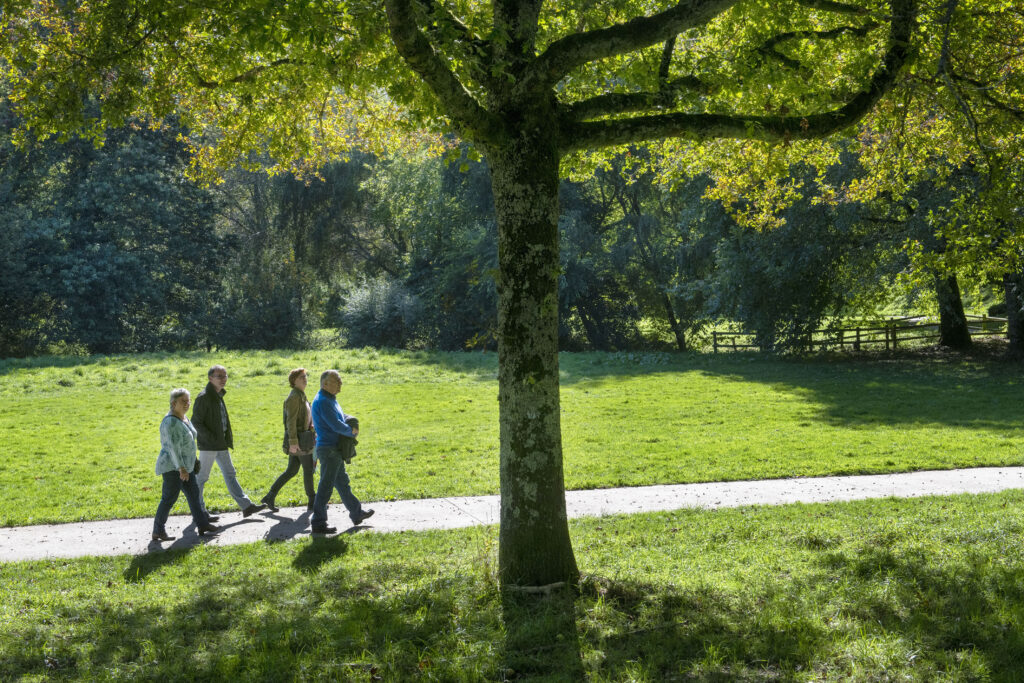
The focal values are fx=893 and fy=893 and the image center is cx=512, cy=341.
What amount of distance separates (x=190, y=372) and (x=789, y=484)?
21447mm

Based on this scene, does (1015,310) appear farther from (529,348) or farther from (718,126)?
(529,348)

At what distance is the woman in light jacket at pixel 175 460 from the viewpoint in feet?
33.6

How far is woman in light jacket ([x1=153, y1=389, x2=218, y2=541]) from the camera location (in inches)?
403

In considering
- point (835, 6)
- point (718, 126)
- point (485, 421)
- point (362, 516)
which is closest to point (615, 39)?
point (718, 126)

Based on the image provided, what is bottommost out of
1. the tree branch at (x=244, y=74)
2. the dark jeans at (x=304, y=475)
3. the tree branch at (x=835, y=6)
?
the dark jeans at (x=304, y=475)

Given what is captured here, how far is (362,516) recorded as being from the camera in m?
11.0

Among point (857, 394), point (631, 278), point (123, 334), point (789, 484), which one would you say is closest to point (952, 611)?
point (789, 484)

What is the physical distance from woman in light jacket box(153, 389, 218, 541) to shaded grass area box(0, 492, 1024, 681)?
28.2 inches

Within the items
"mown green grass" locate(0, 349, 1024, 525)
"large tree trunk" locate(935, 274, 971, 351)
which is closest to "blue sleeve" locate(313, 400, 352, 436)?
"mown green grass" locate(0, 349, 1024, 525)

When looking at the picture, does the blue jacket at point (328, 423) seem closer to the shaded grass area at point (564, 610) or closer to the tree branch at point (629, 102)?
the shaded grass area at point (564, 610)

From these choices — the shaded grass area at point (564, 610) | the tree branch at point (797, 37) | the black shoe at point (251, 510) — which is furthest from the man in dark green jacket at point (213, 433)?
the tree branch at point (797, 37)

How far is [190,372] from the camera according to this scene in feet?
95.0

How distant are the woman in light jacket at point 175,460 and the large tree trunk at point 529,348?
4.74 metres

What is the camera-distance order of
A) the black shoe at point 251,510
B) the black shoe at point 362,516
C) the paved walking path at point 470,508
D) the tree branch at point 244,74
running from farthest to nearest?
the black shoe at point 251,510 < the black shoe at point 362,516 < the paved walking path at point 470,508 < the tree branch at point 244,74
